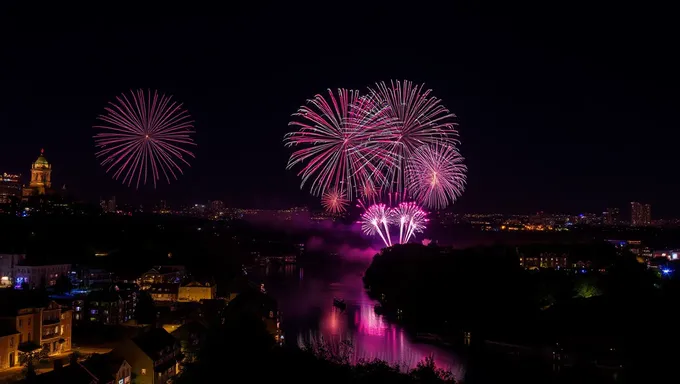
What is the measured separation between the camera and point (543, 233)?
155 ft

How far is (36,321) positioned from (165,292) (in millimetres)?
7425

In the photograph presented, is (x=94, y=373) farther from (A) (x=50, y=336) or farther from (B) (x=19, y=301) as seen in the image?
(B) (x=19, y=301)

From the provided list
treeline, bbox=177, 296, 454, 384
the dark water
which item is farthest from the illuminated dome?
treeline, bbox=177, 296, 454, 384

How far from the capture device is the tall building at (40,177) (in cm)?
3011

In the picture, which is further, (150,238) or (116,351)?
(150,238)

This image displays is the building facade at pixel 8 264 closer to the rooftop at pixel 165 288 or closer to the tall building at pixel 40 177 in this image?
the rooftop at pixel 165 288

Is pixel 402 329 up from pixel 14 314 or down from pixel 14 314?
down

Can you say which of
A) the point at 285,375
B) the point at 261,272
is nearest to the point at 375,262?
the point at 261,272

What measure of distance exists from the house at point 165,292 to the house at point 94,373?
8333 mm

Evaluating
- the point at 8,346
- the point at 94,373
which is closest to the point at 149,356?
the point at 94,373

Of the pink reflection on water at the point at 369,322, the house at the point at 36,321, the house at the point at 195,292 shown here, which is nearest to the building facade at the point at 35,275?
the house at the point at 195,292

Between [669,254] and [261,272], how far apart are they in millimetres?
18386

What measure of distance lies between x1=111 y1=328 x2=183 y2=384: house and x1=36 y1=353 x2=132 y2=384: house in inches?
6.1

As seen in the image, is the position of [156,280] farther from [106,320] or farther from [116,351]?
[116,351]
